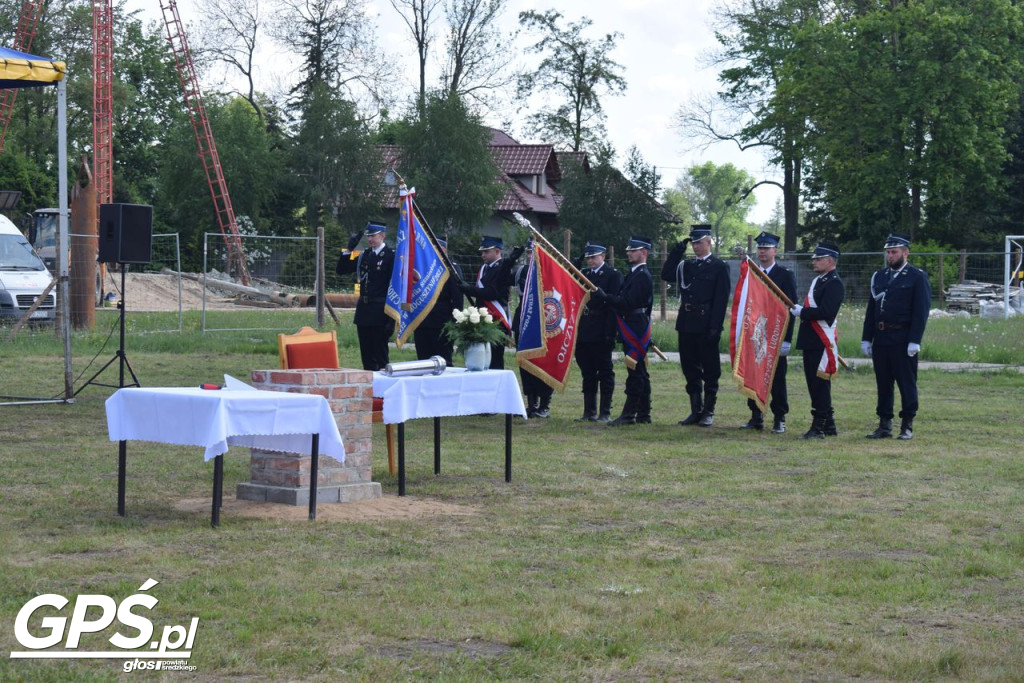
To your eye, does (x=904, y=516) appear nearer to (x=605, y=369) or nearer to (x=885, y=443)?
(x=885, y=443)

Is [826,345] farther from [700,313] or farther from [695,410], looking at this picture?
[695,410]

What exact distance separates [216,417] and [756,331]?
677 centimetres

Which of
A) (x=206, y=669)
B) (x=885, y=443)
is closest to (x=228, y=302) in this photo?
(x=885, y=443)

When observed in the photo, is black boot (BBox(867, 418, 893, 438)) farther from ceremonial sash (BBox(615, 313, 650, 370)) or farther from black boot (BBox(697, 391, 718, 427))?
ceremonial sash (BBox(615, 313, 650, 370))

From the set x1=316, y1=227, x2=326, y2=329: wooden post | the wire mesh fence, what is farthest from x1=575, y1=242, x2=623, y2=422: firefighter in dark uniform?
the wire mesh fence

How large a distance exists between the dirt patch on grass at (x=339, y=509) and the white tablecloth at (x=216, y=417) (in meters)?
0.43

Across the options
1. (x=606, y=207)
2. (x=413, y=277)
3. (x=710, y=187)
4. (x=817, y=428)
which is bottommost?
(x=817, y=428)

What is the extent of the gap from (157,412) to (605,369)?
6.64 m

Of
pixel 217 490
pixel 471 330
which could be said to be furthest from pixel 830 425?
pixel 217 490

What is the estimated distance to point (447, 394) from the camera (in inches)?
340

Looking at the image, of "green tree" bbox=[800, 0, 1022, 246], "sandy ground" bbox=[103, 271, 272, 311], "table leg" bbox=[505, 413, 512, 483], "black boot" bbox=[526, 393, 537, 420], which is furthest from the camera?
"green tree" bbox=[800, 0, 1022, 246]

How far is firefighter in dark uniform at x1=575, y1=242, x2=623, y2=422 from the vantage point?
13023 millimetres

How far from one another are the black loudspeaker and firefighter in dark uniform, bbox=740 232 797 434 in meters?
6.12

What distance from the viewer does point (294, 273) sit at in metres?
32.5
